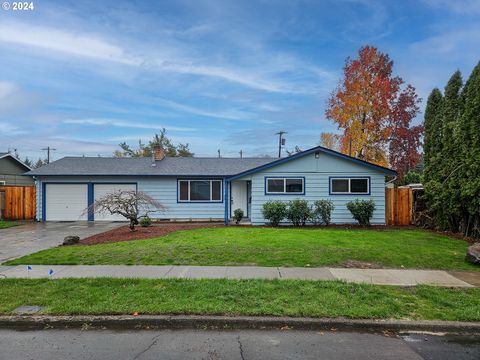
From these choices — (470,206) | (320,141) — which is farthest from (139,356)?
(320,141)

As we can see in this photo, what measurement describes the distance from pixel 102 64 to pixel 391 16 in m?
12.1

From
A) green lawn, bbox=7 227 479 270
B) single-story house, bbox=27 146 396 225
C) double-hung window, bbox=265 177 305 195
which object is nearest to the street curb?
green lawn, bbox=7 227 479 270

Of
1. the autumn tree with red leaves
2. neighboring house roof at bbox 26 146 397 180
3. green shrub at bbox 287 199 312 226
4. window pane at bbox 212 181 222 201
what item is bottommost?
green shrub at bbox 287 199 312 226

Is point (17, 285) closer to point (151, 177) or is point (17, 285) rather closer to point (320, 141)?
point (151, 177)

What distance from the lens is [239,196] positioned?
2162cm

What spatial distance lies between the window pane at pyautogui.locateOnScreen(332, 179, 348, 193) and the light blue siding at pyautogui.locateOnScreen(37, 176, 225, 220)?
21.5 feet

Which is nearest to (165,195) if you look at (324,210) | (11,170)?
(324,210)

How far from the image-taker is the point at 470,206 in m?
13.6

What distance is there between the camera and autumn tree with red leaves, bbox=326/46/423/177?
24484 millimetres

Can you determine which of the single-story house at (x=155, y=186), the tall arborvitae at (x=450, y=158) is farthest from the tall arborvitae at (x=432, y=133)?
the single-story house at (x=155, y=186)

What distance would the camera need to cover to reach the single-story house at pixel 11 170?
28266mm

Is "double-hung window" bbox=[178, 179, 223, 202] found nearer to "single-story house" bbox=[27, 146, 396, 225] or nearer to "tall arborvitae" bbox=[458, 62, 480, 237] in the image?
"single-story house" bbox=[27, 146, 396, 225]

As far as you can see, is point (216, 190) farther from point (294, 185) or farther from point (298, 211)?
point (298, 211)

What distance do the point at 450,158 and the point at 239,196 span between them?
36.3 ft
